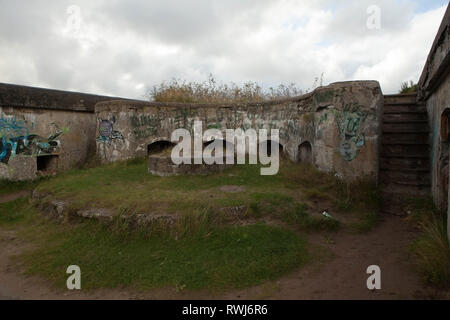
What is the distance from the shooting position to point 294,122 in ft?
27.1

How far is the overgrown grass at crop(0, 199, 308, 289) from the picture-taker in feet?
12.2

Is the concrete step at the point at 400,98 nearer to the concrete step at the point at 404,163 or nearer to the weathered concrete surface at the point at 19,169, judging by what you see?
the concrete step at the point at 404,163

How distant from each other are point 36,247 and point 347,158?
581 centimetres

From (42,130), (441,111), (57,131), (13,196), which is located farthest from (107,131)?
(441,111)

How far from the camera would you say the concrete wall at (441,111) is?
4.30 meters

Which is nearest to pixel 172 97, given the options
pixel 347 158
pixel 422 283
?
pixel 347 158

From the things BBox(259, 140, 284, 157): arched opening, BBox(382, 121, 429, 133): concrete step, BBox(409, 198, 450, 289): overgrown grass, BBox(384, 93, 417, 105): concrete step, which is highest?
BBox(384, 93, 417, 105): concrete step

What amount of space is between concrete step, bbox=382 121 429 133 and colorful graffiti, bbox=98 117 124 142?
748cm

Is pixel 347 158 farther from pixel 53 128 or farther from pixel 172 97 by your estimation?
pixel 53 128

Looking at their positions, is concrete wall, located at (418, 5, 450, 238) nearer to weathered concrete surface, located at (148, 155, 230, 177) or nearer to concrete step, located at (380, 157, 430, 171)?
concrete step, located at (380, 157, 430, 171)

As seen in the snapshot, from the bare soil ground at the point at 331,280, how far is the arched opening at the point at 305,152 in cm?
344

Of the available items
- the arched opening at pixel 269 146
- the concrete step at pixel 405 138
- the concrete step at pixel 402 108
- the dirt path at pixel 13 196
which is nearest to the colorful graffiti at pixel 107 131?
the dirt path at pixel 13 196

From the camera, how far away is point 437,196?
5035 millimetres

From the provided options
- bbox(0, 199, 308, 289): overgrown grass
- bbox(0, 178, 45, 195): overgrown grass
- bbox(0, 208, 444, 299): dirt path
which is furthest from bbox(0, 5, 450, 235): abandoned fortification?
bbox(0, 199, 308, 289): overgrown grass
